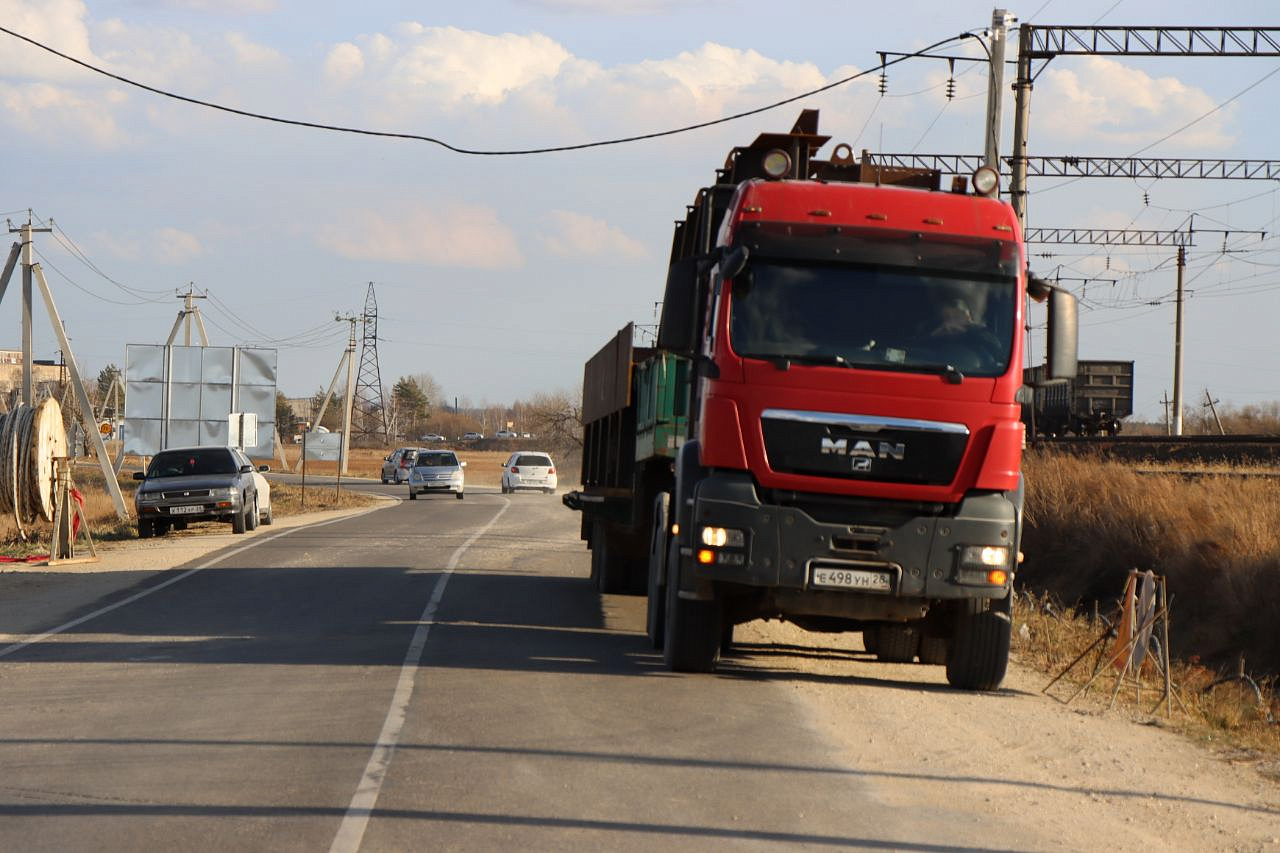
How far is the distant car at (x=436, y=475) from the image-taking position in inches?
1971

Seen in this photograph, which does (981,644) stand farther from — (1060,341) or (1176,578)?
(1176,578)

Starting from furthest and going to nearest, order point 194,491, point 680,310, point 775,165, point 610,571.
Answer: point 194,491 < point 610,571 < point 775,165 < point 680,310

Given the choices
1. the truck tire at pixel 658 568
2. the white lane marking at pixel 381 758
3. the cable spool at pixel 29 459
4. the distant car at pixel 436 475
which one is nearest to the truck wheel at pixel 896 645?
the truck tire at pixel 658 568

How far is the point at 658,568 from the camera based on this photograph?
452 inches

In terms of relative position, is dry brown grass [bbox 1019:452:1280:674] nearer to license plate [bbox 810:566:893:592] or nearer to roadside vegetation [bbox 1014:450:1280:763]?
roadside vegetation [bbox 1014:450:1280:763]

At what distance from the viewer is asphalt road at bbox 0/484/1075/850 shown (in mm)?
6211

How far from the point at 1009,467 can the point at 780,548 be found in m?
1.62

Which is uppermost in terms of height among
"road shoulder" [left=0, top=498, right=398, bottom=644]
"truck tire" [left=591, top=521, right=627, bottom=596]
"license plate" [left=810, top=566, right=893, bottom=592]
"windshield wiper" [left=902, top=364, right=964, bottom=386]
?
"windshield wiper" [left=902, top=364, right=964, bottom=386]

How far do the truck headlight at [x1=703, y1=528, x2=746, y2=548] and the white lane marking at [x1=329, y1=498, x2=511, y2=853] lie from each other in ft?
7.19

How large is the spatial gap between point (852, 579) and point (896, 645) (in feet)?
8.57

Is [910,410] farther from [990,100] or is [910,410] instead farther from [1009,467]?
[990,100]

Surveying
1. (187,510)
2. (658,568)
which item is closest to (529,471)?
(187,510)

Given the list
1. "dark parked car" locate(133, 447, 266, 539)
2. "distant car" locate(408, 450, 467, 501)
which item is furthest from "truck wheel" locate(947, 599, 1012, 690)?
A: "distant car" locate(408, 450, 467, 501)

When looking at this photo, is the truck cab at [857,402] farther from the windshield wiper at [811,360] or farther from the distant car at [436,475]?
the distant car at [436,475]
